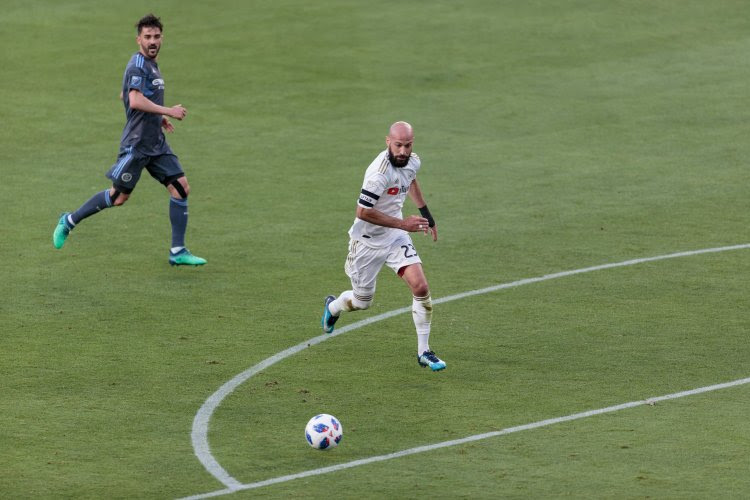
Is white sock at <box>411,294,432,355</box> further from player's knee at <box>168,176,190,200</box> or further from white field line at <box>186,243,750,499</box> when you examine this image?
player's knee at <box>168,176,190,200</box>

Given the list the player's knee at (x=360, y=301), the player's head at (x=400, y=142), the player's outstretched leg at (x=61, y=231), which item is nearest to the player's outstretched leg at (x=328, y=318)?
the player's knee at (x=360, y=301)

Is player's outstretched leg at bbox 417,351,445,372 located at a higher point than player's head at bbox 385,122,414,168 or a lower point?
lower

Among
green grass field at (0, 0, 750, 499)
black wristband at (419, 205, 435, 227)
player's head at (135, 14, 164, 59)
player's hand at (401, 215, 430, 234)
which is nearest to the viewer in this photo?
green grass field at (0, 0, 750, 499)

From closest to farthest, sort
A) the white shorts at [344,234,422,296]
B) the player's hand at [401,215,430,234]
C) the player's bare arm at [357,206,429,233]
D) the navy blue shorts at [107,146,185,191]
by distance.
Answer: the player's hand at [401,215,430,234], the player's bare arm at [357,206,429,233], the white shorts at [344,234,422,296], the navy blue shorts at [107,146,185,191]

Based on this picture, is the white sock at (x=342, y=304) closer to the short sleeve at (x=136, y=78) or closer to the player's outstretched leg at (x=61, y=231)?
the short sleeve at (x=136, y=78)

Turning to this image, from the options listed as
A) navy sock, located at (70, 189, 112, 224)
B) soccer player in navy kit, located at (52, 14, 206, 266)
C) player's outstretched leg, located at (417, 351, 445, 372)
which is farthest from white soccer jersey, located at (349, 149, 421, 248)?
navy sock, located at (70, 189, 112, 224)

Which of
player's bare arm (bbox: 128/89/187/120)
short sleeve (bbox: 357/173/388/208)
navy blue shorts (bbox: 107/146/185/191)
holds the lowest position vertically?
navy blue shorts (bbox: 107/146/185/191)

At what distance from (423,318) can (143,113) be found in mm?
4999

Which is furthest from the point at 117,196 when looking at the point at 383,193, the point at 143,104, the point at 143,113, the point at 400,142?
the point at 400,142

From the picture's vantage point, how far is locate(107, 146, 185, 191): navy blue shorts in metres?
15.4

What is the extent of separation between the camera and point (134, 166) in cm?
1546

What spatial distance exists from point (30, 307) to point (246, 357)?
9.79 feet

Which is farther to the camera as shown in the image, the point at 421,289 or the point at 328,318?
the point at 328,318

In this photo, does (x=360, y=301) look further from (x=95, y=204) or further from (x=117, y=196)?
(x=95, y=204)
